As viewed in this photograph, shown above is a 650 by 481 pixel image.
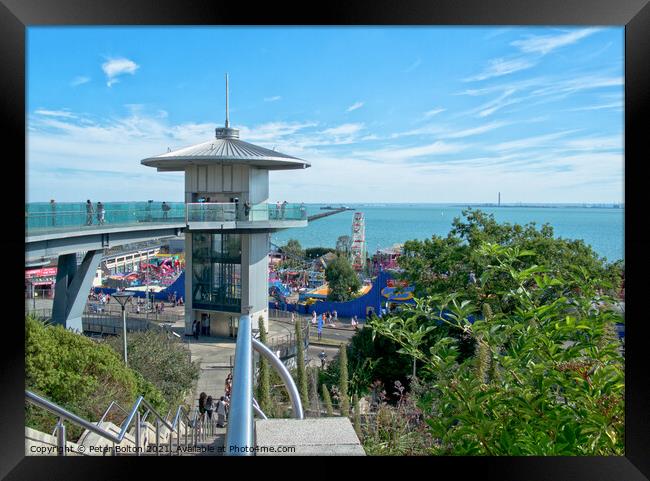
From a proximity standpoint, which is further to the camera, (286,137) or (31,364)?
(286,137)

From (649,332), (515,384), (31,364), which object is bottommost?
(31,364)

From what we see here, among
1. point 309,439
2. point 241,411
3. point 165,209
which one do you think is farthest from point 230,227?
point 241,411

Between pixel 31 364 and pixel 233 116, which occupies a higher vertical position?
pixel 233 116

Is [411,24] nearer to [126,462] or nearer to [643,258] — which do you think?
[643,258]

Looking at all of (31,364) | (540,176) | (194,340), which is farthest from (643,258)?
(194,340)

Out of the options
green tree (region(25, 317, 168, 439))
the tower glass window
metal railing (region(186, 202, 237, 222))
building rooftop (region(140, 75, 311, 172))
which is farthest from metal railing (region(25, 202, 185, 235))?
the tower glass window

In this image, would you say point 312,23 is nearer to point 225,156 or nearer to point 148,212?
point 148,212

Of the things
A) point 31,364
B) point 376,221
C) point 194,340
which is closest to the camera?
point 31,364

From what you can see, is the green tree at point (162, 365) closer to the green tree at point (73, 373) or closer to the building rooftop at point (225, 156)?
the green tree at point (73, 373)
